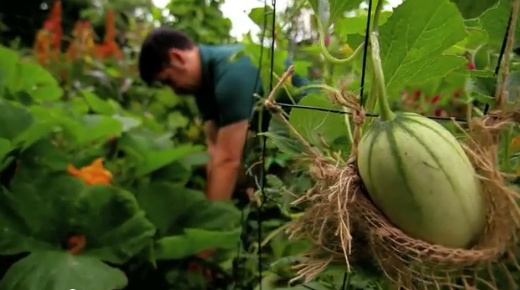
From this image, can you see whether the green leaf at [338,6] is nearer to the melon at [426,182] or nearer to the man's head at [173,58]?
the melon at [426,182]

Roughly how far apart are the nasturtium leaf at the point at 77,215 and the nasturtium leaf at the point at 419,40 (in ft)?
1.89

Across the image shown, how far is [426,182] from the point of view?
308 mm

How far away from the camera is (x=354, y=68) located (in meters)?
0.49

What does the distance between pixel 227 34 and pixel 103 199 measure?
Result: 61.3 inches

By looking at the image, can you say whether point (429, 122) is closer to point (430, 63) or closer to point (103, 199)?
point (430, 63)

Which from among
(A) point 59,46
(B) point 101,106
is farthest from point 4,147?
(A) point 59,46

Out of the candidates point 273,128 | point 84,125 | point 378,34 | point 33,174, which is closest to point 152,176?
point 84,125

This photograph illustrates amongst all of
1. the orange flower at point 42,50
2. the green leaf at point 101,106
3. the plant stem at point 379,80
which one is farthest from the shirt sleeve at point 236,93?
the plant stem at point 379,80

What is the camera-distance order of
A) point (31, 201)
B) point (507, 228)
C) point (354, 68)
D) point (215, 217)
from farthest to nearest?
point (215, 217)
point (31, 201)
point (354, 68)
point (507, 228)

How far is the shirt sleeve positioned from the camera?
137 cm

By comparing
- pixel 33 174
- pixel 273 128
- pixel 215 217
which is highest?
pixel 273 128

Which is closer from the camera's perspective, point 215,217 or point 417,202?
point 417,202

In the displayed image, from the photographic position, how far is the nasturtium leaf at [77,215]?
842 mm

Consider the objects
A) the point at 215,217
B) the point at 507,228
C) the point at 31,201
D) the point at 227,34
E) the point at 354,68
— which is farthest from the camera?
the point at 227,34
